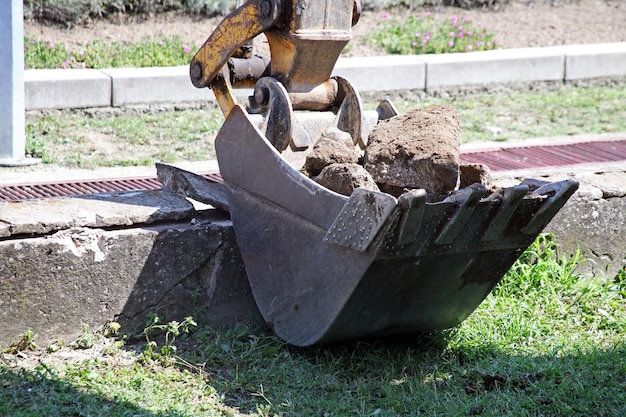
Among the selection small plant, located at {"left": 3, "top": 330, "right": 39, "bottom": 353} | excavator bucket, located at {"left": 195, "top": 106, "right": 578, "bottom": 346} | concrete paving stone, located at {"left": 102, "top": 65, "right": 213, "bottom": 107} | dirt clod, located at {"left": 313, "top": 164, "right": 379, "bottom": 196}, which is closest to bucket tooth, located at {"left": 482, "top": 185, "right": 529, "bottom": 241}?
excavator bucket, located at {"left": 195, "top": 106, "right": 578, "bottom": 346}

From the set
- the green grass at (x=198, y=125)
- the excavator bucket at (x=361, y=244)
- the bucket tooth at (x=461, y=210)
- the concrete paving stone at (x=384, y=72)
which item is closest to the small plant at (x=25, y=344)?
the excavator bucket at (x=361, y=244)

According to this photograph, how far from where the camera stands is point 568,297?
15.0 feet

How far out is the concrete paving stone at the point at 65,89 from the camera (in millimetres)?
6586

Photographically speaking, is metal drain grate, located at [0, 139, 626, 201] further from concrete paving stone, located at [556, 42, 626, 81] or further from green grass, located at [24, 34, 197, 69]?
green grass, located at [24, 34, 197, 69]

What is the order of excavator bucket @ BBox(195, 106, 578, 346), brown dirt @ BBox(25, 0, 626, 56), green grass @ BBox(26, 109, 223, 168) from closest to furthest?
1. excavator bucket @ BBox(195, 106, 578, 346)
2. green grass @ BBox(26, 109, 223, 168)
3. brown dirt @ BBox(25, 0, 626, 56)

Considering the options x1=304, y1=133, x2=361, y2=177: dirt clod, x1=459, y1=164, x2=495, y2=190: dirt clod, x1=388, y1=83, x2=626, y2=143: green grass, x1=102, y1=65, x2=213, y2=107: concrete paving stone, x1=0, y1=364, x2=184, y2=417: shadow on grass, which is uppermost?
x1=304, y1=133, x2=361, y2=177: dirt clod

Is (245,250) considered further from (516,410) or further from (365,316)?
(516,410)

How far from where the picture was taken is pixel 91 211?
12.5 feet

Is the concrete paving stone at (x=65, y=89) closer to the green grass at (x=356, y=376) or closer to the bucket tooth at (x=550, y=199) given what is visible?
the green grass at (x=356, y=376)

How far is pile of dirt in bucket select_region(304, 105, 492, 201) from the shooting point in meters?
3.58

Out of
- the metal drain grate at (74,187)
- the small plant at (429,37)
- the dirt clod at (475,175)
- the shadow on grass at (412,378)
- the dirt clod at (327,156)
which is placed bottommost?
the shadow on grass at (412,378)

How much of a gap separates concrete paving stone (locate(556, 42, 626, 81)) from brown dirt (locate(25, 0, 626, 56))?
2.95 ft

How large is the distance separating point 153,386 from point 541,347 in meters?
1.69

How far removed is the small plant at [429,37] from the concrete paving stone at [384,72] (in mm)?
→ 756
